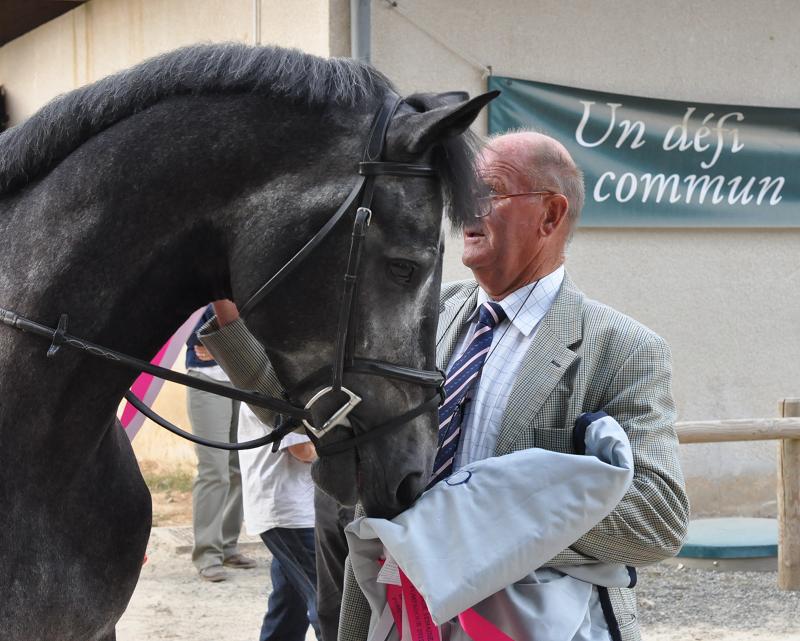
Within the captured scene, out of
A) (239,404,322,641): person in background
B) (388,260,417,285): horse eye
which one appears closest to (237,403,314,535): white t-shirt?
(239,404,322,641): person in background

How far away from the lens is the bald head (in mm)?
2564

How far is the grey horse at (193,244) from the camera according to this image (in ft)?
6.76

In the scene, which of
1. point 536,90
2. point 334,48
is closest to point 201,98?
point 334,48

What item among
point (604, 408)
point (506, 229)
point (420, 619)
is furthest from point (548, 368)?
point (420, 619)

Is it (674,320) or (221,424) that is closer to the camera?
(221,424)

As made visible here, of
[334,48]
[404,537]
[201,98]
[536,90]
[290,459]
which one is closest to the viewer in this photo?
[404,537]

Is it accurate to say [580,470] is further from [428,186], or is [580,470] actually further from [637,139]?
[637,139]

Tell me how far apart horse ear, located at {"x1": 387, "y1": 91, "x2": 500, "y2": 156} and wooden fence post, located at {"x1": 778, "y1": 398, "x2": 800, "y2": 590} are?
4.79 metres

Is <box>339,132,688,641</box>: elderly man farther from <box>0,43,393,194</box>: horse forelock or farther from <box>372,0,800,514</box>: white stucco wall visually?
<box>372,0,800,514</box>: white stucco wall

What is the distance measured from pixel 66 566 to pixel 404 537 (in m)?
0.76

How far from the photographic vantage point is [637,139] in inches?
285

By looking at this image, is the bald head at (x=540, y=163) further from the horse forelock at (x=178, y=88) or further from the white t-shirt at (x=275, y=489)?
the white t-shirt at (x=275, y=489)

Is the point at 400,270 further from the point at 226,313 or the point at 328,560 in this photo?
the point at 328,560

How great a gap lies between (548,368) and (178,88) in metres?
1.03
